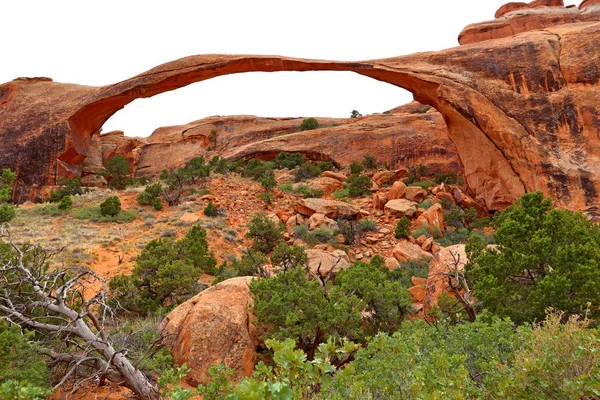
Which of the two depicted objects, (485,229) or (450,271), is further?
(485,229)

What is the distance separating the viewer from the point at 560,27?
15977 millimetres

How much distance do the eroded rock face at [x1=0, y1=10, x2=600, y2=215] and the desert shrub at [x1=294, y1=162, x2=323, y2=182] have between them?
Answer: 619 cm

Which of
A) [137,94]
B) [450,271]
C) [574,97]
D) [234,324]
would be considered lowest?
[450,271]

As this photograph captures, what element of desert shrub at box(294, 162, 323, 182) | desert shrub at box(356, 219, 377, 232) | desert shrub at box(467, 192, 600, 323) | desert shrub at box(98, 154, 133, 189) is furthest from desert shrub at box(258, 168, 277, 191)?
desert shrub at box(467, 192, 600, 323)

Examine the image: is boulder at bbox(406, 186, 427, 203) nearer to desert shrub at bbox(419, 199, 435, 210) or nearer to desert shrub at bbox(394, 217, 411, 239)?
desert shrub at bbox(419, 199, 435, 210)

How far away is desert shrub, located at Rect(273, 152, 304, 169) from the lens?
2422cm

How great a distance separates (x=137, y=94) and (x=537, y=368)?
711 inches

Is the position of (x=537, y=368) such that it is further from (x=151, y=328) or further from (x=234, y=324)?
(x=151, y=328)

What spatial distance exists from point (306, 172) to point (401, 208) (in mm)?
7079

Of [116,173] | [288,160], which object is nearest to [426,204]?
[288,160]

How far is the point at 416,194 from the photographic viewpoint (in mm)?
18297

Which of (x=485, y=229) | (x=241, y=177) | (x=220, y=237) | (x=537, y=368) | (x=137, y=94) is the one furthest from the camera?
(x=241, y=177)

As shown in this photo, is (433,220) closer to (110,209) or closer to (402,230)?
(402,230)

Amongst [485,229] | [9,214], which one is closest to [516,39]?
[485,229]
